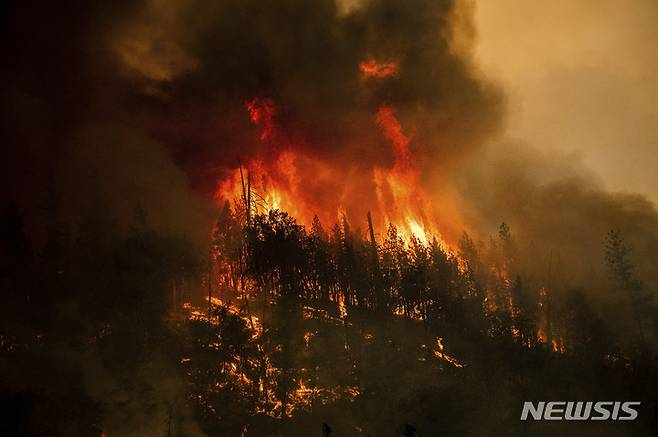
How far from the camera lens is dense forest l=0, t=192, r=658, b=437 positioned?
66750mm

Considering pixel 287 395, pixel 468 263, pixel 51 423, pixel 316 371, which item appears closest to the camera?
pixel 51 423

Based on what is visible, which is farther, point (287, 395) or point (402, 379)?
point (402, 379)

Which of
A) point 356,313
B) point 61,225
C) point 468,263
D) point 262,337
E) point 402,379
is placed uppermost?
point 61,225

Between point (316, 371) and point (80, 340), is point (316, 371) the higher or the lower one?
the lower one

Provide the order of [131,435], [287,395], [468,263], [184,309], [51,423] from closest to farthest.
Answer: [51,423], [131,435], [287,395], [184,309], [468,263]

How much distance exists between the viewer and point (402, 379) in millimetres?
81750

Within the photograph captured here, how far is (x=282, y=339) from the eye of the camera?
83.2 meters

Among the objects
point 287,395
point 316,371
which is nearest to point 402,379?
point 316,371

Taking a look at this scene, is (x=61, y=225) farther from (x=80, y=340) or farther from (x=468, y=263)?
(x=468, y=263)

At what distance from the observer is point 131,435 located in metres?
61.0

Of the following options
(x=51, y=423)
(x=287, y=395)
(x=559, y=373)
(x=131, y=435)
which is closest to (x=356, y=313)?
(x=287, y=395)

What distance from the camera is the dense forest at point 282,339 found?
219 ft

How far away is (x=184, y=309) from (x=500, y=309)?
7112 cm

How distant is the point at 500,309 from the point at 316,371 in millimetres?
54200
